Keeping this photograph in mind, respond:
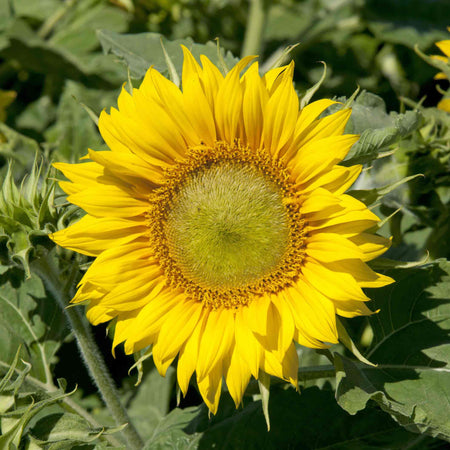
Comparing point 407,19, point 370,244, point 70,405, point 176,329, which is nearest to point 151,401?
point 70,405

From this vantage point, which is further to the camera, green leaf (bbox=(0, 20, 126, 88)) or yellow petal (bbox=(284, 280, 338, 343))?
green leaf (bbox=(0, 20, 126, 88))

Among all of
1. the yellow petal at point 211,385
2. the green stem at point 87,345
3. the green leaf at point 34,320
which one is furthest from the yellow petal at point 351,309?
the green leaf at point 34,320

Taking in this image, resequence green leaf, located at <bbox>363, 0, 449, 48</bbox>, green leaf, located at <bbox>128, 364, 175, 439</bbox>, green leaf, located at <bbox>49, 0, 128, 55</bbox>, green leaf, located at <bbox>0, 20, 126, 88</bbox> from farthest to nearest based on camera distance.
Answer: green leaf, located at <bbox>49, 0, 128, 55</bbox>, green leaf, located at <bbox>0, 20, 126, 88</bbox>, green leaf, located at <bbox>363, 0, 449, 48</bbox>, green leaf, located at <bbox>128, 364, 175, 439</bbox>

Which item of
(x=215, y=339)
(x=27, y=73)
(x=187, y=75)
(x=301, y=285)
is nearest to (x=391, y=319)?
(x=301, y=285)

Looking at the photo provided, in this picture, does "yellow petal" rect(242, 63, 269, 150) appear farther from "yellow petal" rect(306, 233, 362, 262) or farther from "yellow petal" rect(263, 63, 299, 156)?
"yellow petal" rect(306, 233, 362, 262)

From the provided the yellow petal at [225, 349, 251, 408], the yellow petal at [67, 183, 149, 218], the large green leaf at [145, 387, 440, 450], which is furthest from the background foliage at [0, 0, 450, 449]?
the yellow petal at [225, 349, 251, 408]

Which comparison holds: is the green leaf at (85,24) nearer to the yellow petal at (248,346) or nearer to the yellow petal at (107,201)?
the yellow petal at (107,201)
